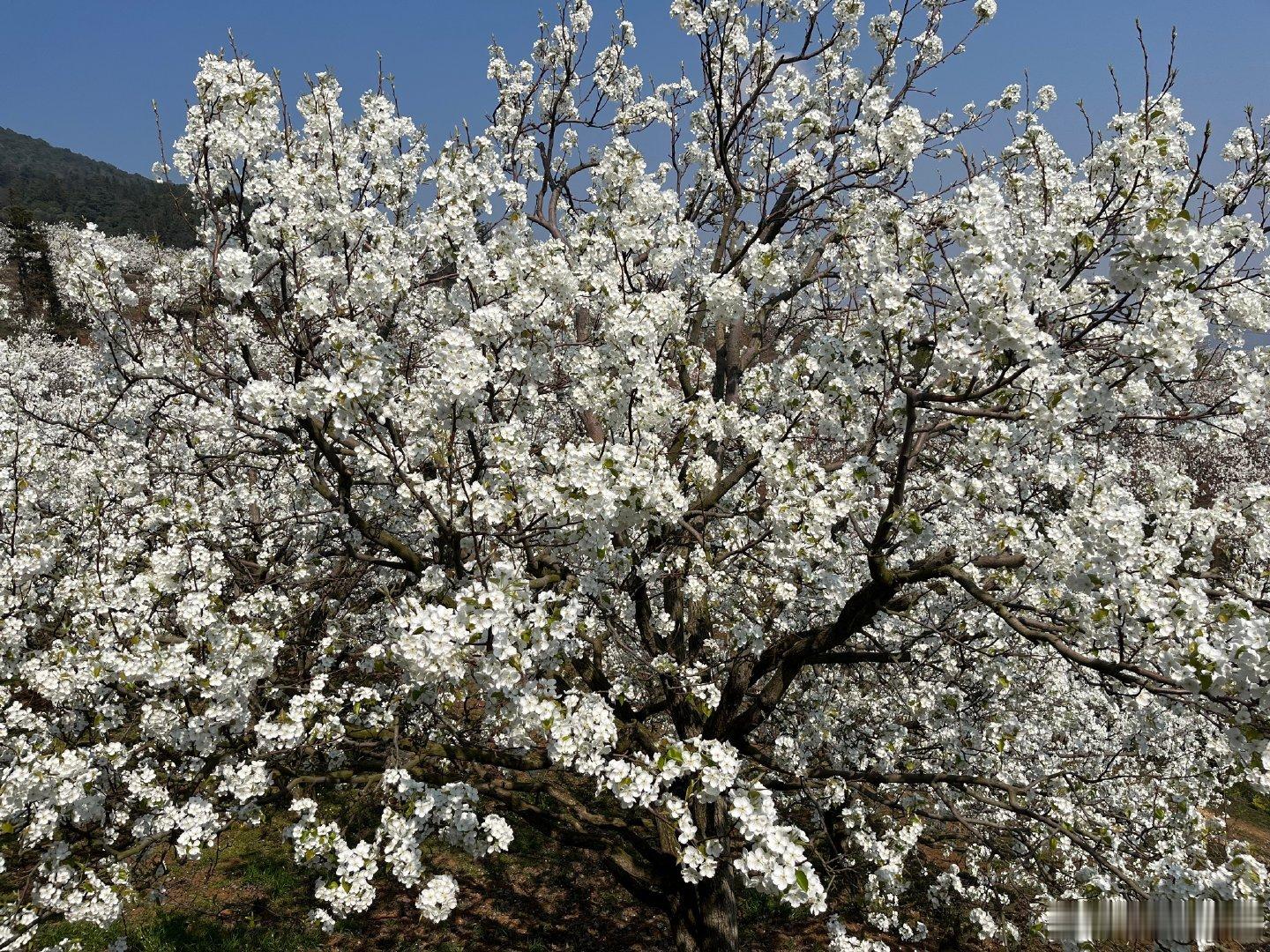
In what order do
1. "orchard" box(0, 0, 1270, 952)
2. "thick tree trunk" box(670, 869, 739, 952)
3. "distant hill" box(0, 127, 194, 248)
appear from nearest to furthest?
"orchard" box(0, 0, 1270, 952) → "thick tree trunk" box(670, 869, 739, 952) → "distant hill" box(0, 127, 194, 248)

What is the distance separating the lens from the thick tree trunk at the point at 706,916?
6926mm

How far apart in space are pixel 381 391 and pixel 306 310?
890 mm

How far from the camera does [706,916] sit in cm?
699

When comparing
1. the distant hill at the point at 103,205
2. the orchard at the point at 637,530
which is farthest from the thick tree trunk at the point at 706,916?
the distant hill at the point at 103,205

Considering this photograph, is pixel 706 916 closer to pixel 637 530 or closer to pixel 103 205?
pixel 637 530

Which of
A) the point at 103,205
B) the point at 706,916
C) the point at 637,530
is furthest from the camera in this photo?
the point at 103,205

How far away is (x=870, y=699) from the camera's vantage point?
7887mm

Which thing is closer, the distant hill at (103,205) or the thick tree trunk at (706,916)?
the thick tree trunk at (706,916)

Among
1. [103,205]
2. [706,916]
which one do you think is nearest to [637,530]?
[706,916]

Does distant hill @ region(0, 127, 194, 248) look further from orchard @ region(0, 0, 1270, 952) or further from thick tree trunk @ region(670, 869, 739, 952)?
thick tree trunk @ region(670, 869, 739, 952)

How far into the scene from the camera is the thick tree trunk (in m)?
6.93

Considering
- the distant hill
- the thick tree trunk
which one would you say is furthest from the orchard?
the distant hill

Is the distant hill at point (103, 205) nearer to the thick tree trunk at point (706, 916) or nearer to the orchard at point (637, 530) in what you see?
the orchard at point (637, 530)

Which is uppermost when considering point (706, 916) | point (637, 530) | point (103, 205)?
point (103, 205)
